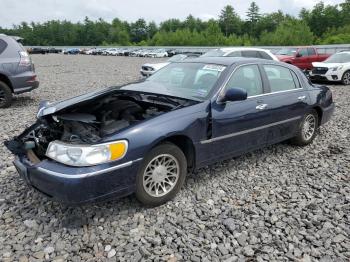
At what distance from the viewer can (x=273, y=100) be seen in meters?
4.86

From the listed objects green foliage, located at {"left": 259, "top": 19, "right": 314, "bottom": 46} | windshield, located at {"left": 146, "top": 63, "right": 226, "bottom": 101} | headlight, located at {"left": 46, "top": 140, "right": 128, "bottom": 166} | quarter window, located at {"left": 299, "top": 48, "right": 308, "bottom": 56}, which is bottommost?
green foliage, located at {"left": 259, "top": 19, "right": 314, "bottom": 46}

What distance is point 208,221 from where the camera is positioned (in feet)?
11.6

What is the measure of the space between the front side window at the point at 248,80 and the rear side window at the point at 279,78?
244 millimetres

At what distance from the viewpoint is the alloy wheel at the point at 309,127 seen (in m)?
5.69

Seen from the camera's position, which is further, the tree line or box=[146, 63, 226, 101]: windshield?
the tree line

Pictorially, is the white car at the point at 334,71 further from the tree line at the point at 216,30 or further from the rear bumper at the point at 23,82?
the tree line at the point at 216,30

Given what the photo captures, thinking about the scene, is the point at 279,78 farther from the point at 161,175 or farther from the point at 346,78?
the point at 346,78

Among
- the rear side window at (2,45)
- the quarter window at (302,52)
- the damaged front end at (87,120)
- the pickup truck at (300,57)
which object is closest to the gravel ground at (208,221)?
the damaged front end at (87,120)

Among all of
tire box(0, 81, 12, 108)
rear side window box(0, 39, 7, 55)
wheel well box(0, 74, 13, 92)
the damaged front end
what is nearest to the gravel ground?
the damaged front end

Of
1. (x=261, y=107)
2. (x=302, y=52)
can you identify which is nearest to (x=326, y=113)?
(x=261, y=107)

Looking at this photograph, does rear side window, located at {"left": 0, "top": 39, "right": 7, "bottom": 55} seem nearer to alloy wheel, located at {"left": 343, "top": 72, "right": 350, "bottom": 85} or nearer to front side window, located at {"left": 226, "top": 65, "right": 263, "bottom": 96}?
front side window, located at {"left": 226, "top": 65, "right": 263, "bottom": 96}

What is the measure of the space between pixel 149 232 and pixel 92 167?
0.83m

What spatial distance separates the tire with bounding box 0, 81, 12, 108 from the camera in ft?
28.1

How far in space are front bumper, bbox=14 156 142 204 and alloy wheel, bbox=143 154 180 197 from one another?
0.23 metres
